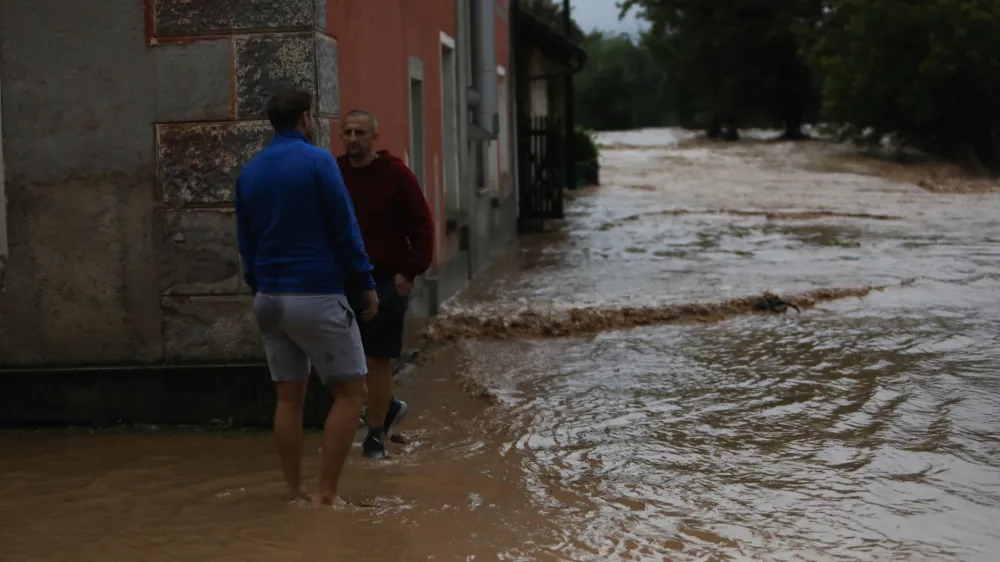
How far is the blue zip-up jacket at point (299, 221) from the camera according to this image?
500 centimetres

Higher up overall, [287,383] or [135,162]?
[135,162]

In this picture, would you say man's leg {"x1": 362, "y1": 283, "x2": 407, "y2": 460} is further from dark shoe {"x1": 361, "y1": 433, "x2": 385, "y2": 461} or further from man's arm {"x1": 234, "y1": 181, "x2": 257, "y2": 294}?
man's arm {"x1": 234, "y1": 181, "x2": 257, "y2": 294}

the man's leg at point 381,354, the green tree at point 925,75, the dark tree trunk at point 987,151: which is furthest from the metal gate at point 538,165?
the dark tree trunk at point 987,151

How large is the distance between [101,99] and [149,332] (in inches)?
51.9

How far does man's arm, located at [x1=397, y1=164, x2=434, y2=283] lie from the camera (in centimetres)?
600

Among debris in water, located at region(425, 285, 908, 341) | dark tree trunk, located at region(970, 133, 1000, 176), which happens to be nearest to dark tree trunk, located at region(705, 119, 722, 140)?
dark tree trunk, located at region(970, 133, 1000, 176)

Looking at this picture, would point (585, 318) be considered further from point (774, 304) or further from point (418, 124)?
point (418, 124)

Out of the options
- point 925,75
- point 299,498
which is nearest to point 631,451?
point 299,498

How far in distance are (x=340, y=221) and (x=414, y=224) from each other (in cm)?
103

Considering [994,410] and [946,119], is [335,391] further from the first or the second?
[946,119]

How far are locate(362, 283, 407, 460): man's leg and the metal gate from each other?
14.1m

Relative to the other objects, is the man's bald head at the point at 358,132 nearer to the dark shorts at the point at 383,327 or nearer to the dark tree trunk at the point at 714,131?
the dark shorts at the point at 383,327

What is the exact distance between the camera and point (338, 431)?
5.19 metres

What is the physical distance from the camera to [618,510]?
5.32 meters
